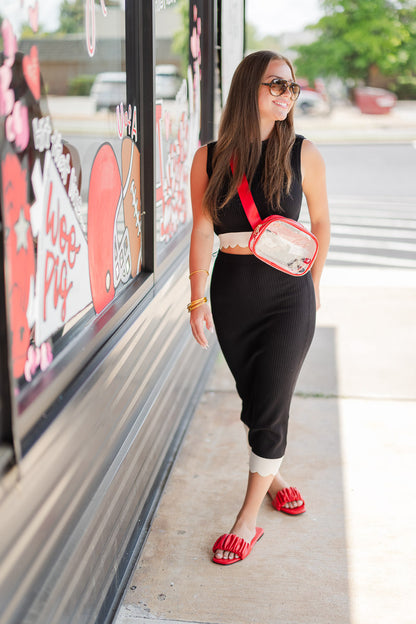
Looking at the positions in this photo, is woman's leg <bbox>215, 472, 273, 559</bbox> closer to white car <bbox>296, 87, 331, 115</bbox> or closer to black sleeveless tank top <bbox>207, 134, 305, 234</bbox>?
black sleeveless tank top <bbox>207, 134, 305, 234</bbox>

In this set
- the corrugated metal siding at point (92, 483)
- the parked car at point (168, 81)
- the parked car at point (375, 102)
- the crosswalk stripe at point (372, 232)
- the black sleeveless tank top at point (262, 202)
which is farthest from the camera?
the parked car at point (375, 102)

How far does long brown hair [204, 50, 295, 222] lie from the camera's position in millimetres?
2674

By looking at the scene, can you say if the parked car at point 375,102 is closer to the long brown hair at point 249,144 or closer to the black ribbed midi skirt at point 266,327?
the long brown hair at point 249,144

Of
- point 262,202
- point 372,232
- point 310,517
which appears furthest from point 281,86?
point 372,232

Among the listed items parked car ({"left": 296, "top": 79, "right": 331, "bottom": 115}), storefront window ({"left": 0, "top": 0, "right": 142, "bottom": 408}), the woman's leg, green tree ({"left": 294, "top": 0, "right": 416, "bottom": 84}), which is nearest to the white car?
parked car ({"left": 296, "top": 79, "right": 331, "bottom": 115})

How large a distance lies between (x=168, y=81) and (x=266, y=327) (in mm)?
2171

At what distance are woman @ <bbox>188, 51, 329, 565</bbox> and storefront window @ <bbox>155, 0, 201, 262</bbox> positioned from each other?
0.89 metres

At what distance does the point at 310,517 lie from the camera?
3.16 m

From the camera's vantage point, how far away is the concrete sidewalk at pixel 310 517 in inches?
102

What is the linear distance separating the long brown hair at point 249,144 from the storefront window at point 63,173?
1.48 ft

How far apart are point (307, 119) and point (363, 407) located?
29194 millimetres

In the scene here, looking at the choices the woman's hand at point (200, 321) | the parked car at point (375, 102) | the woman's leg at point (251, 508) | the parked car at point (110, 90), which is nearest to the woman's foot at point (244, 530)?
the woman's leg at point (251, 508)

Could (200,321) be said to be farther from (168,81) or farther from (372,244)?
(372,244)

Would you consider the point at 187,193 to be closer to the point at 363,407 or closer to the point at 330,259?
the point at 363,407
